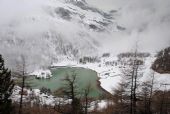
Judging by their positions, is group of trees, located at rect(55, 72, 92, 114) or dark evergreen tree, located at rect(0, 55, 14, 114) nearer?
dark evergreen tree, located at rect(0, 55, 14, 114)

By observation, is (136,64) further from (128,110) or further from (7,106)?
(7,106)

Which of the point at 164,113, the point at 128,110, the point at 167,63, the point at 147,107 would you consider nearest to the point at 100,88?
the point at 167,63

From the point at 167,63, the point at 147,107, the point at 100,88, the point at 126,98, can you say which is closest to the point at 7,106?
the point at 126,98

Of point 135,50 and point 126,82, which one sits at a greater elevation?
point 135,50

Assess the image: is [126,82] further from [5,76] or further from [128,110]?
[5,76]

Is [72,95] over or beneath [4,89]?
beneath

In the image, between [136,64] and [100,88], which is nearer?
[136,64]

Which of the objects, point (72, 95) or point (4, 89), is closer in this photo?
point (4, 89)

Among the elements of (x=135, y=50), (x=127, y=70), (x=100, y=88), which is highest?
(x=135, y=50)

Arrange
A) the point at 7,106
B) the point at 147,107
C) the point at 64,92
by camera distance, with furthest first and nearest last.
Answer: the point at 147,107 → the point at 64,92 → the point at 7,106

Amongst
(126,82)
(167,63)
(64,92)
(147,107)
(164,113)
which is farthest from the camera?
(167,63)

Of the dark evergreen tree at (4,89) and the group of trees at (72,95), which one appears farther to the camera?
the group of trees at (72,95)
